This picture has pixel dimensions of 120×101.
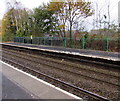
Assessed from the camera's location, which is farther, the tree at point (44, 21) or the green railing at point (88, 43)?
the tree at point (44, 21)

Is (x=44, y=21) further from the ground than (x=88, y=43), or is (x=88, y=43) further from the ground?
(x=44, y=21)

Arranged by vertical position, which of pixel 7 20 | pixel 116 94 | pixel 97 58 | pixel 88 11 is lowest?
pixel 116 94

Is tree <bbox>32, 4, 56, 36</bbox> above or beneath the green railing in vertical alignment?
above

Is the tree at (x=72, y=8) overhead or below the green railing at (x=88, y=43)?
overhead

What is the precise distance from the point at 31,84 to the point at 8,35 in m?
38.3

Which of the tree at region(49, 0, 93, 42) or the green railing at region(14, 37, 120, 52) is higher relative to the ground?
the tree at region(49, 0, 93, 42)

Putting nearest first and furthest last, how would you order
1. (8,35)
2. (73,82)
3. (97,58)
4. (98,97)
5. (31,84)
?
(98,97), (31,84), (73,82), (97,58), (8,35)

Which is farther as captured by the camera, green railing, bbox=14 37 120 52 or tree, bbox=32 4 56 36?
tree, bbox=32 4 56 36

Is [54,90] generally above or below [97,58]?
below

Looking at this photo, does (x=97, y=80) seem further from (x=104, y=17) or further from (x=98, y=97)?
(x=104, y=17)

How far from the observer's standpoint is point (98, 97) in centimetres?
439

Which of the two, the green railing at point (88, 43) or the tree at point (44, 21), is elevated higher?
the tree at point (44, 21)

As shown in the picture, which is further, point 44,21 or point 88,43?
point 44,21

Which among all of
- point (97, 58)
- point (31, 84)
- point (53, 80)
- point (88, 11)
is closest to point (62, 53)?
point (97, 58)
